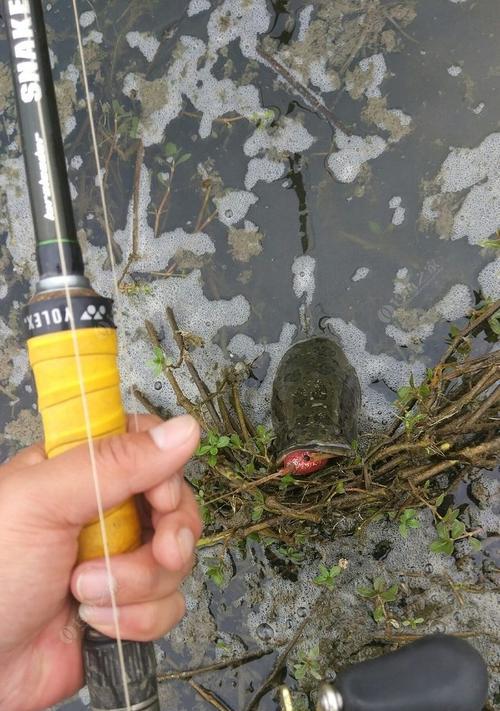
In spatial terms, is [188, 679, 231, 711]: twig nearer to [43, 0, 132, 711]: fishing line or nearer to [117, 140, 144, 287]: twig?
[43, 0, 132, 711]: fishing line

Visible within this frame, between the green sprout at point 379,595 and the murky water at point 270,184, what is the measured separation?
142 mm

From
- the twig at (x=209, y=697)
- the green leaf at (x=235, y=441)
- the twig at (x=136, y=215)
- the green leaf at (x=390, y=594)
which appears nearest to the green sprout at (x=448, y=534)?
the green leaf at (x=390, y=594)

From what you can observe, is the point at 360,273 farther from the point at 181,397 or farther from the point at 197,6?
the point at 197,6

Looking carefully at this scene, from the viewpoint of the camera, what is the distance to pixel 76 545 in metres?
0.98

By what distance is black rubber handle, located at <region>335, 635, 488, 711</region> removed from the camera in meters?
0.93

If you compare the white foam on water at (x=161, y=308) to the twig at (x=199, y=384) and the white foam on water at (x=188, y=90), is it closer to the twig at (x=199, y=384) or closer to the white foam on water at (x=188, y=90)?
the twig at (x=199, y=384)

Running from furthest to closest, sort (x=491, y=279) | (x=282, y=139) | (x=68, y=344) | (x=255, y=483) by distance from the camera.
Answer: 1. (x=282, y=139)
2. (x=491, y=279)
3. (x=255, y=483)
4. (x=68, y=344)

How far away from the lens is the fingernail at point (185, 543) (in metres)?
1.02

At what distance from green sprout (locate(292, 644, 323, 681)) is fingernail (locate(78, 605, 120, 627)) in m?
0.79

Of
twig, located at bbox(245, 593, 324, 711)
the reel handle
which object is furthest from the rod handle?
twig, located at bbox(245, 593, 324, 711)

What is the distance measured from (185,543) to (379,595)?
0.71m

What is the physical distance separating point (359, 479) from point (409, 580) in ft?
1.24

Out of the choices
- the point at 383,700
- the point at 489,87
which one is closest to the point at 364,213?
the point at 489,87

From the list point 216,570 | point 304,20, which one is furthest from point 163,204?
point 216,570
